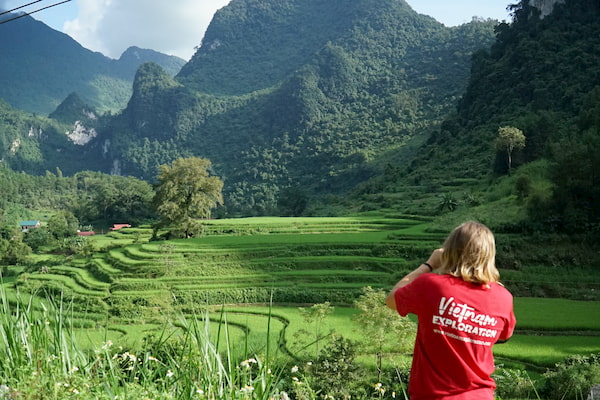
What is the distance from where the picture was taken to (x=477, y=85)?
5234 centimetres

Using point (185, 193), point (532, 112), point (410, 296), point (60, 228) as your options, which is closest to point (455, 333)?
point (410, 296)

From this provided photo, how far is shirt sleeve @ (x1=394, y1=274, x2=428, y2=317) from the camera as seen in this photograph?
2398 millimetres

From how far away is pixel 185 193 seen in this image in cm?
3291

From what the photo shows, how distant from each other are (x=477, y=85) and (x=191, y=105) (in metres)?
78.4

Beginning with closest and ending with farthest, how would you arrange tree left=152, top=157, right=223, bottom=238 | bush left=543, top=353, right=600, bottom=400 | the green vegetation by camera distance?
bush left=543, top=353, right=600, bottom=400 → the green vegetation → tree left=152, top=157, right=223, bottom=238

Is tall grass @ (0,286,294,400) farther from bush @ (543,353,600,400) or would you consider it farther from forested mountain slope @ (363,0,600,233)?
forested mountain slope @ (363,0,600,233)

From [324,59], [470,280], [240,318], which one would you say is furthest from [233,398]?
[324,59]

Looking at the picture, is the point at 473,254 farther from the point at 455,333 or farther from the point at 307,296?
the point at 307,296

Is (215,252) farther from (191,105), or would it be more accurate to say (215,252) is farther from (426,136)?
(191,105)

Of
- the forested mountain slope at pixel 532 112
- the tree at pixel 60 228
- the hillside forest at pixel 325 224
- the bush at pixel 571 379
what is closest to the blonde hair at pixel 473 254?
the hillside forest at pixel 325 224

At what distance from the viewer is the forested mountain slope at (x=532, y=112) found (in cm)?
2364

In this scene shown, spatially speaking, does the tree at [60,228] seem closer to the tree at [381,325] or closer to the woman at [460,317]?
the tree at [381,325]

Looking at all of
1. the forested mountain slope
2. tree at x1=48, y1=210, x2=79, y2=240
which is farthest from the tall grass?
tree at x1=48, y1=210, x2=79, y2=240

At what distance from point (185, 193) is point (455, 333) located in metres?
31.5
